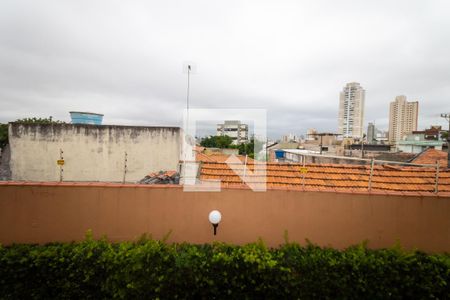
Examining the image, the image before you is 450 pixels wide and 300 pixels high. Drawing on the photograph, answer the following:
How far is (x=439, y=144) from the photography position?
2689 cm

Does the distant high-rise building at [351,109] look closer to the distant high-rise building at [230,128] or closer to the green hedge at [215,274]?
the distant high-rise building at [230,128]

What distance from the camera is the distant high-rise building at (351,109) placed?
65.2 metres

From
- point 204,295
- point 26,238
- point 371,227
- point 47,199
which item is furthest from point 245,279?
point 26,238

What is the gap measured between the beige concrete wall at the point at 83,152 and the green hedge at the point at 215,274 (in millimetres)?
8044

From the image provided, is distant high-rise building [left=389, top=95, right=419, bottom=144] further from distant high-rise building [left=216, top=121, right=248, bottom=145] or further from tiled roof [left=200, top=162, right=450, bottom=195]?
tiled roof [left=200, top=162, right=450, bottom=195]

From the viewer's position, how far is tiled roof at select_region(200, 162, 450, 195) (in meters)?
4.32

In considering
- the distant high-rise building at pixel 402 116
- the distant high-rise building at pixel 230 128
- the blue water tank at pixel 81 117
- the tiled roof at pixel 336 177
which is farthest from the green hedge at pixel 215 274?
the distant high-rise building at pixel 402 116

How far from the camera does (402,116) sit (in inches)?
2514

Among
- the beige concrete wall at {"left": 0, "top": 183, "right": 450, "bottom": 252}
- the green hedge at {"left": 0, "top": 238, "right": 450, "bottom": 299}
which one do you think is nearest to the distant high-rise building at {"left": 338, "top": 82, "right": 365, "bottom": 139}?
the beige concrete wall at {"left": 0, "top": 183, "right": 450, "bottom": 252}

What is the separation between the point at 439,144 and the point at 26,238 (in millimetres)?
39421

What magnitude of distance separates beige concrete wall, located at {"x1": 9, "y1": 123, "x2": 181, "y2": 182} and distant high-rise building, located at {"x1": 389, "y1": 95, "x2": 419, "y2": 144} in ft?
243

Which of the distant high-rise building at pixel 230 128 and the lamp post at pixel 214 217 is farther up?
the distant high-rise building at pixel 230 128

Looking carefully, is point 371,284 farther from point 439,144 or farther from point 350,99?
point 350,99

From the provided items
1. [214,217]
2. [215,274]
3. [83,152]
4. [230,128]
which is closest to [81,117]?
[83,152]
